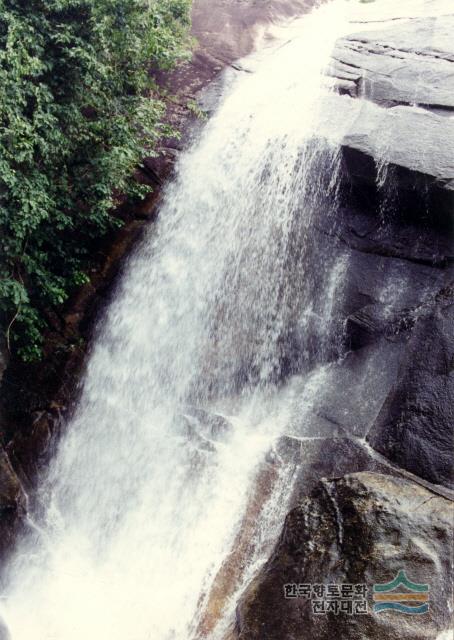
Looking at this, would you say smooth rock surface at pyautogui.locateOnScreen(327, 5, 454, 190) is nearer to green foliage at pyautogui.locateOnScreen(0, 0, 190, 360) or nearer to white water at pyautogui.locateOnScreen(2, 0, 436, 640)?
white water at pyautogui.locateOnScreen(2, 0, 436, 640)

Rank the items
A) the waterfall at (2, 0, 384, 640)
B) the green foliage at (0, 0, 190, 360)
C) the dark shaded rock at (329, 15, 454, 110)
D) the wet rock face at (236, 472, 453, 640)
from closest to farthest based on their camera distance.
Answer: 1. the wet rock face at (236, 472, 453, 640)
2. the waterfall at (2, 0, 384, 640)
3. the green foliage at (0, 0, 190, 360)
4. the dark shaded rock at (329, 15, 454, 110)

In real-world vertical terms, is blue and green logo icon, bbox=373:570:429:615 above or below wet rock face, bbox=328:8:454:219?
below

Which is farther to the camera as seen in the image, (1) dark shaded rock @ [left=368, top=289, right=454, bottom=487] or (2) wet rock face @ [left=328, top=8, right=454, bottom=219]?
(2) wet rock face @ [left=328, top=8, right=454, bottom=219]

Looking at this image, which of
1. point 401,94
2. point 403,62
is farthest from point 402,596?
point 403,62

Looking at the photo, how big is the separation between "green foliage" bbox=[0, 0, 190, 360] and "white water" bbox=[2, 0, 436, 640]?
3.49 ft

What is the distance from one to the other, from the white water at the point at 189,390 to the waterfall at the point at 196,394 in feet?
0.07

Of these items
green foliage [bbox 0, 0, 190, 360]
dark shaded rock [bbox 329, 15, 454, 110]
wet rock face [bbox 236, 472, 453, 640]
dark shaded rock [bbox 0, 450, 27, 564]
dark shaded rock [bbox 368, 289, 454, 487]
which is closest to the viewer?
wet rock face [bbox 236, 472, 453, 640]

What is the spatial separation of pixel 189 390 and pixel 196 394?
136 millimetres

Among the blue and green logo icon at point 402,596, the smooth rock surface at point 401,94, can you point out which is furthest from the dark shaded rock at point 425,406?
the smooth rock surface at point 401,94

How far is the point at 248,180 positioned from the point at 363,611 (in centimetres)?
665

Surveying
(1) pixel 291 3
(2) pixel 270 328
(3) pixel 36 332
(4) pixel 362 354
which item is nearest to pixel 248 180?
(2) pixel 270 328

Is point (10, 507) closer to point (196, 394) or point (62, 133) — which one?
point (196, 394)

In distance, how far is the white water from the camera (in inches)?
260

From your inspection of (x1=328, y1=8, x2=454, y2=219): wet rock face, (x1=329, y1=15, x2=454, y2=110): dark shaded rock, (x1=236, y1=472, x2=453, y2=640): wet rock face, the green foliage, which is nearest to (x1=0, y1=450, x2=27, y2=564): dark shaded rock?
the green foliage
